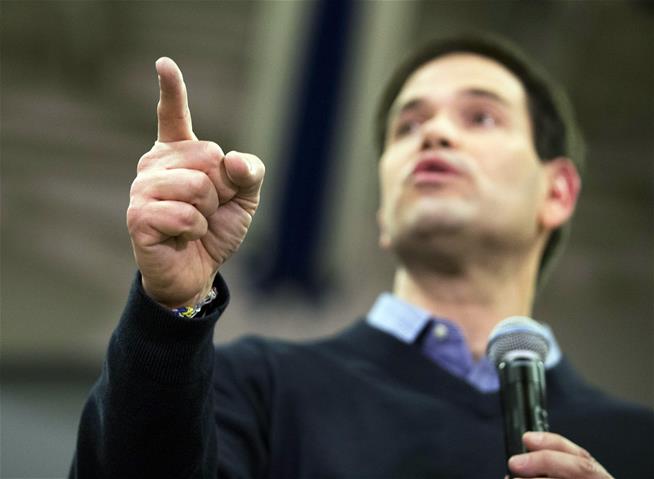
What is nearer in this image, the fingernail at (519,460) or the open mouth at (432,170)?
the fingernail at (519,460)

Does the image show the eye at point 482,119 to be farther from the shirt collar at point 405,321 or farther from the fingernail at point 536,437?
the fingernail at point 536,437

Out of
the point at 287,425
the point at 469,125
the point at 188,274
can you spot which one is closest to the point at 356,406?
the point at 287,425

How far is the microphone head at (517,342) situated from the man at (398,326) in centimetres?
14

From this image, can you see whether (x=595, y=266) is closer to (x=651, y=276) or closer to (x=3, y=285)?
(x=651, y=276)

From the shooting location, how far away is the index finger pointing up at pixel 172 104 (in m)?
0.84

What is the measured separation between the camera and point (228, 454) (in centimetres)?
111

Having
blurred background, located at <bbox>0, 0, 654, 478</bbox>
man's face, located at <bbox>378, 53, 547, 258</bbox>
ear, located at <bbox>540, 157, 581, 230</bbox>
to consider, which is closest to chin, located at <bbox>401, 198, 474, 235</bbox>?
man's face, located at <bbox>378, 53, 547, 258</bbox>

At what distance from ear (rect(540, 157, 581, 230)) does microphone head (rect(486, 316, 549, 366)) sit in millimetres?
718

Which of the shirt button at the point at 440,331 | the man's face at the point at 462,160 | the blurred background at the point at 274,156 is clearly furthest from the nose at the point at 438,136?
the blurred background at the point at 274,156

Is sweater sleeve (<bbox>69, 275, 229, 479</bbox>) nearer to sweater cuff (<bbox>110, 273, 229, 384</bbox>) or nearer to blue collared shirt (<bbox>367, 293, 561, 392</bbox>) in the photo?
sweater cuff (<bbox>110, 273, 229, 384</bbox>)

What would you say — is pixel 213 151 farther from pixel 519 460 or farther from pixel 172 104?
pixel 519 460

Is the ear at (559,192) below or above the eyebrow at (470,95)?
below

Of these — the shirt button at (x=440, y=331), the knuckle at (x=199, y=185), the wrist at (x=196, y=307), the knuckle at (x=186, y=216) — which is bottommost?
the wrist at (x=196, y=307)

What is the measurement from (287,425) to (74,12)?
366 centimetres
